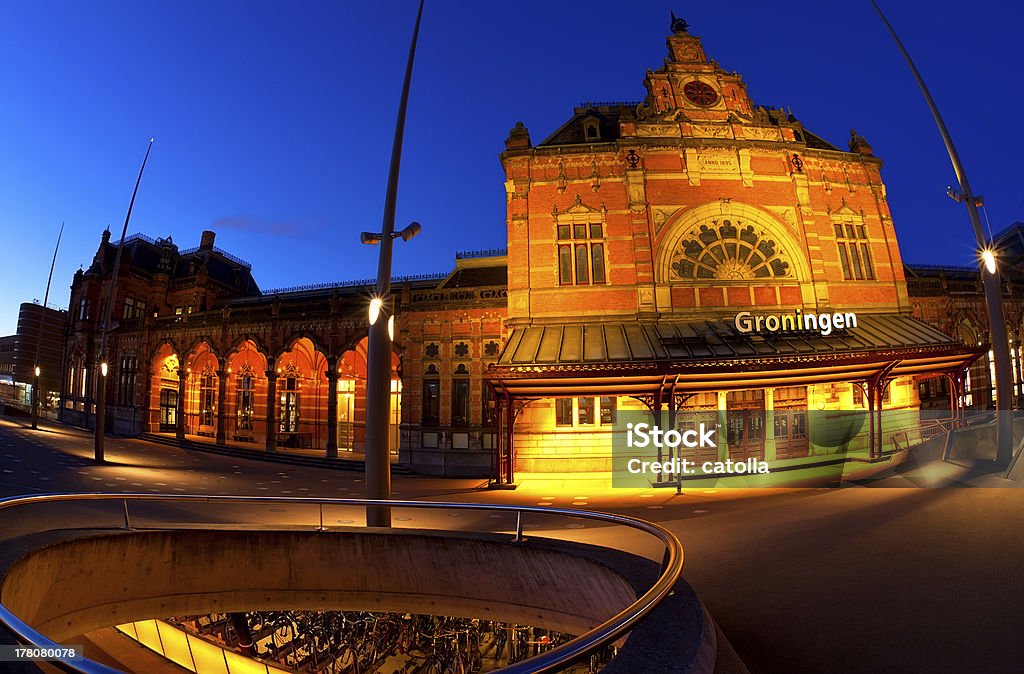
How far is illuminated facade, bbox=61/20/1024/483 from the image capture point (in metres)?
16.9

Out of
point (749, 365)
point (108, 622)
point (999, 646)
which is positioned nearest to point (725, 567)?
point (999, 646)

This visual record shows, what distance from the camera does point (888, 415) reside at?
68.8ft

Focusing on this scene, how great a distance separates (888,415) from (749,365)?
32.2 ft

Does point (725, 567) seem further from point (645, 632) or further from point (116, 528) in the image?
point (116, 528)

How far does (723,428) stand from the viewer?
777 inches

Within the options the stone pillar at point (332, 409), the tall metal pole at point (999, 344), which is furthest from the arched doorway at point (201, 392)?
the tall metal pole at point (999, 344)

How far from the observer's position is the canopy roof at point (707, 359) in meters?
15.8

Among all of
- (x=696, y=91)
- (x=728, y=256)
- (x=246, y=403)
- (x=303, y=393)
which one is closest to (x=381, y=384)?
(x=728, y=256)

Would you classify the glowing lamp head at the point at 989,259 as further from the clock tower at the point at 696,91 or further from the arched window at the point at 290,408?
the arched window at the point at 290,408

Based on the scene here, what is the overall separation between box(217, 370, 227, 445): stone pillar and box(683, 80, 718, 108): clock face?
29177 mm

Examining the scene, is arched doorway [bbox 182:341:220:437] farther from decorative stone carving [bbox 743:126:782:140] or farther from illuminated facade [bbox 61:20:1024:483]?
decorative stone carving [bbox 743:126:782:140]

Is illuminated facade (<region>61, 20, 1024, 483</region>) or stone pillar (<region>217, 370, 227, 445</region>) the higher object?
illuminated facade (<region>61, 20, 1024, 483</region>)

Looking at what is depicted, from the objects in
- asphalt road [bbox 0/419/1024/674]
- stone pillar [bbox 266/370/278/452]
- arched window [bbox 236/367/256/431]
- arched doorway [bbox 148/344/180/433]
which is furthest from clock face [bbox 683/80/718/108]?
arched doorway [bbox 148/344/180/433]

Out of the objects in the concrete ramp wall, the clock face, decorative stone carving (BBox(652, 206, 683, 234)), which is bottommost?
the concrete ramp wall
